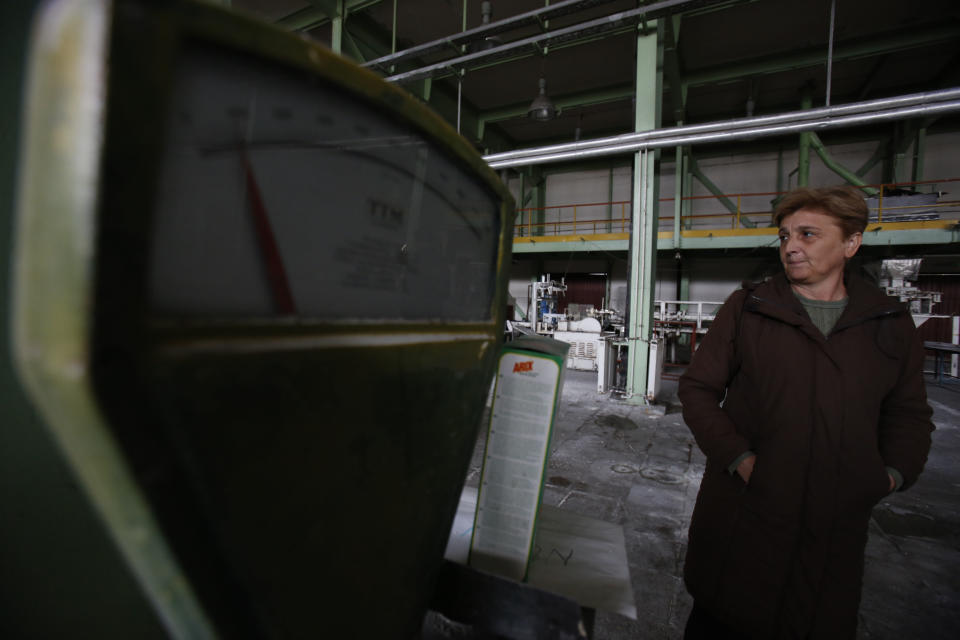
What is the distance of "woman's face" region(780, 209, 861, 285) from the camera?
1123 millimetres

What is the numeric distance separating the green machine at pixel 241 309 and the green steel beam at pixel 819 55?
884cm

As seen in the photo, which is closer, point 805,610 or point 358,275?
point 358,275

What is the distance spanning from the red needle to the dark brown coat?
1.15 meters

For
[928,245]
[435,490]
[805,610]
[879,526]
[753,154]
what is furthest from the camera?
[753,154]

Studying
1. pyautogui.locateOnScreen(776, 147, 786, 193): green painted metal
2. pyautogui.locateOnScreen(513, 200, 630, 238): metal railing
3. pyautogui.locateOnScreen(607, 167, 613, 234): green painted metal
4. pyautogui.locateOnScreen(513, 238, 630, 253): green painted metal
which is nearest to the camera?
→ pyautogui.locateOnScreen(513, 238, 630, 253): green painted metal

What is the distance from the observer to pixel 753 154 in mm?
9812

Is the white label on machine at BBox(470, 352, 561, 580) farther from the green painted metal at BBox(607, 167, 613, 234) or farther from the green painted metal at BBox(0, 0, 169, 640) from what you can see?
the green painted metal at BBox(607, 167, 613, 234)

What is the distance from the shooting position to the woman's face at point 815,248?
1123 millimetres

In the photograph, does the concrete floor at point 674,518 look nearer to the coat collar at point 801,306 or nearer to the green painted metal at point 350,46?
the coat collar at point 801,306

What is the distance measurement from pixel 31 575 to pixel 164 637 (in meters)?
0.20

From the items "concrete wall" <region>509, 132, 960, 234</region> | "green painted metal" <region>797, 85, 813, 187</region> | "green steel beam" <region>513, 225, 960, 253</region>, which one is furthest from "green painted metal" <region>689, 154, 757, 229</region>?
"green steel beam" <region>513, 225, 960, 253</region>

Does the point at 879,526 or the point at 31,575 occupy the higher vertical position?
the point at 31,575

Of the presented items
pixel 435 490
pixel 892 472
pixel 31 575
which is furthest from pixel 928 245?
pixel 31 575

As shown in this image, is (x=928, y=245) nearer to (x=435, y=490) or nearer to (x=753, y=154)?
(x=753, y=154)
